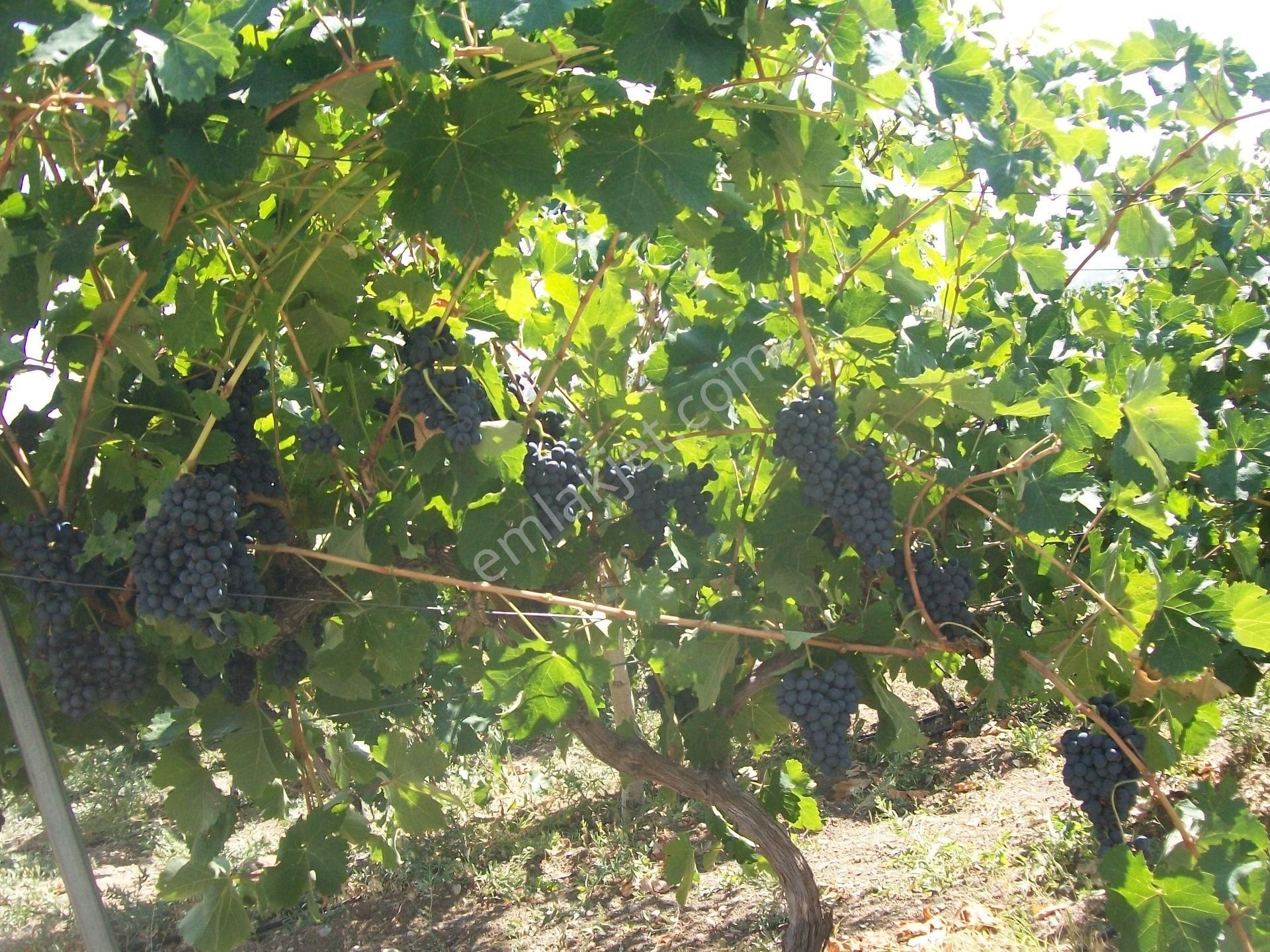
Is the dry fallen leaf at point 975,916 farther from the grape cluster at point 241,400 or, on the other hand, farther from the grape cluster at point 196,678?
the grape cluster at point 241,400

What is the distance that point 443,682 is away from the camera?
12.7ft

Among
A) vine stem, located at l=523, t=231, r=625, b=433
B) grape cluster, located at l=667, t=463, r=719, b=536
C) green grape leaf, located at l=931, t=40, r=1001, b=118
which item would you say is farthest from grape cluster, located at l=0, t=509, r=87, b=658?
green grape leaf, located at l=931, t=40, r=1001, b=118

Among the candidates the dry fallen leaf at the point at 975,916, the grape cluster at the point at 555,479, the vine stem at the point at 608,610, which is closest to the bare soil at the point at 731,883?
the dry fallen leaf at the point at 975,916

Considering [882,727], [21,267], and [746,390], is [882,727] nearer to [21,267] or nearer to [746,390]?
[746,390]

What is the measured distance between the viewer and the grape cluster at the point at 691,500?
2375mm

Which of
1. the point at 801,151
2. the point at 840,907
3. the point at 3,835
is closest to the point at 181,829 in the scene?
the point at 801,151

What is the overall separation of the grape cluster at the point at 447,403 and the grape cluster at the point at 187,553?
38 cm

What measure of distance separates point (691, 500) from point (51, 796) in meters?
1.40

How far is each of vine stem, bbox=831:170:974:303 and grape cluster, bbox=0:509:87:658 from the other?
1531 millimetres

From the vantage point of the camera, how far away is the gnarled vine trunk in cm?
274

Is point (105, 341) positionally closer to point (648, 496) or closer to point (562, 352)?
point (562, 352)

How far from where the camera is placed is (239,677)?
2303mm

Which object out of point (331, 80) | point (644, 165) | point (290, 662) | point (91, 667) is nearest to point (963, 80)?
point (644, 165)

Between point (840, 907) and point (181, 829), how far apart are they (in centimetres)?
270
